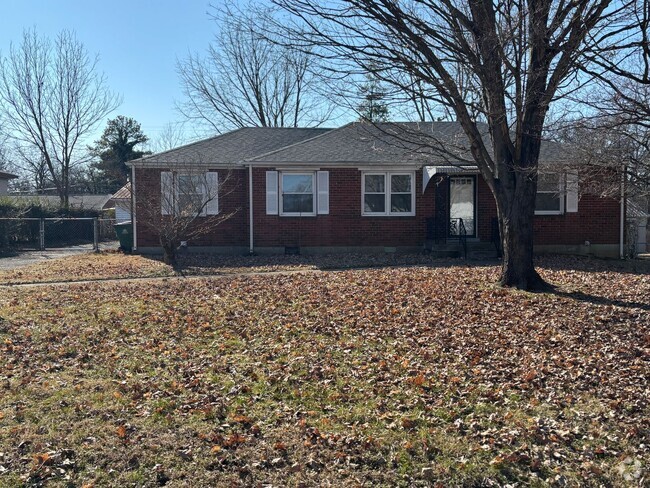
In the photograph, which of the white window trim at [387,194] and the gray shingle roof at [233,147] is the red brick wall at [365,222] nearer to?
the white window trim at [387,194]

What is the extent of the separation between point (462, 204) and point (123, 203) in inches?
488

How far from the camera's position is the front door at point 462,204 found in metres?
17.9

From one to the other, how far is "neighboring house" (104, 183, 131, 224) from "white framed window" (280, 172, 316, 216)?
4.69 meters

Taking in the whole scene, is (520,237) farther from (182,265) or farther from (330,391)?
(182,265)

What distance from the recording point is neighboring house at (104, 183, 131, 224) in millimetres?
20172

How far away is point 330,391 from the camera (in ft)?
17.5

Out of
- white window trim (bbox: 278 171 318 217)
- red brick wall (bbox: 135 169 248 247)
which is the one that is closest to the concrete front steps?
white window trim (bbox: 278 171 318 217)

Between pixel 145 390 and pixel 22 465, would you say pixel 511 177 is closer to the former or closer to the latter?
pixel 145 390

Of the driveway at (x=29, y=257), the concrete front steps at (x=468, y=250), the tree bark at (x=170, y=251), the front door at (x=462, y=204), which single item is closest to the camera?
the tree bark at (x=170, y=251)

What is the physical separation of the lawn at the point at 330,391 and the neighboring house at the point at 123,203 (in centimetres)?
1041

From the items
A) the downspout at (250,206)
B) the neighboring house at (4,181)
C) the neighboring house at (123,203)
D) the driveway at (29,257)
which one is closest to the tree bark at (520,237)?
the downspout at (250,206)

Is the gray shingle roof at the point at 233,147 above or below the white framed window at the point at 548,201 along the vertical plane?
above

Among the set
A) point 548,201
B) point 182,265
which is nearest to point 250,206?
point 182,265

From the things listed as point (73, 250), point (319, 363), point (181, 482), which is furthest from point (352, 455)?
point (73, 250)
